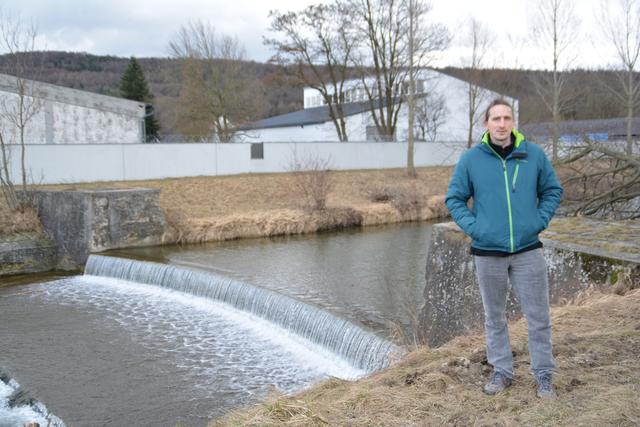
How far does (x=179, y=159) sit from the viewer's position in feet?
76.4

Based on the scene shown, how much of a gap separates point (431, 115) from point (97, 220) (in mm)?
29920

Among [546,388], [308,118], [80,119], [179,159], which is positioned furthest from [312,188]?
[308,118]

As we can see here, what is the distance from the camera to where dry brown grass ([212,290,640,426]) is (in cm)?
325

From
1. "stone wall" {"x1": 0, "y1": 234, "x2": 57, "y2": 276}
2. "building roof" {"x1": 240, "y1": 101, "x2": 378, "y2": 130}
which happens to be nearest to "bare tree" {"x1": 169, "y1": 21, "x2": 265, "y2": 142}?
"building roof" {"x1": 240, "y1": 101, "x2": 378, "y2": 130}

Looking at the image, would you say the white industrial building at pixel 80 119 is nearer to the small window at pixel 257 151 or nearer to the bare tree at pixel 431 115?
the small window at pixel 257 151

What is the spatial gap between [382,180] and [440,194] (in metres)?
2.98

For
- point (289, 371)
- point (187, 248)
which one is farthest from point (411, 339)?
point (187, 248)

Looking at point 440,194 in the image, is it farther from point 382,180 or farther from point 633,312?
point 633,312

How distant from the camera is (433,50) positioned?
30.2 metres

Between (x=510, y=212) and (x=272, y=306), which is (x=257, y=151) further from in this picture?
(x=510, y=212)

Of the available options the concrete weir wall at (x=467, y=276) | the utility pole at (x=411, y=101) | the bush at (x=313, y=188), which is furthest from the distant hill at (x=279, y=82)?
the concrete weir wall at (x=467, y=276)

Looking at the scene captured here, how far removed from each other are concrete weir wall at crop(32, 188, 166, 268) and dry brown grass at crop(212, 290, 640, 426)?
11697 millimetres

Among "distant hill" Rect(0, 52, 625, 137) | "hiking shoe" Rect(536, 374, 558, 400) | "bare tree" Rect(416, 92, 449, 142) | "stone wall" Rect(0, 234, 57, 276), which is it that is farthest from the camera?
"bare tree" Rect(416, 92, 449, 142)

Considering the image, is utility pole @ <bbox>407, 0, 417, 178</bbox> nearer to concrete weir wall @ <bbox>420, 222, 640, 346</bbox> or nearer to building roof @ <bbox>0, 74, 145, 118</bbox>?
building roof @ <bbox>0, 74, 145, 118</bbox>
